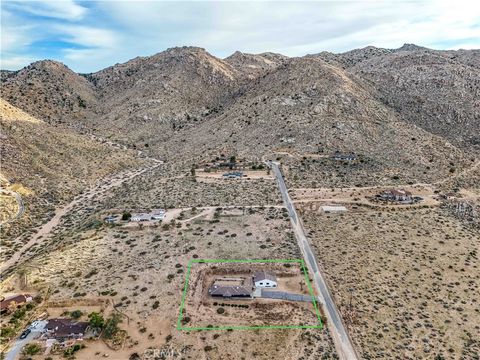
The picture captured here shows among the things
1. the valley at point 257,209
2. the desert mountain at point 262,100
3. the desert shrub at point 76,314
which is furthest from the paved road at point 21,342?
the desert mountain at point 262,100

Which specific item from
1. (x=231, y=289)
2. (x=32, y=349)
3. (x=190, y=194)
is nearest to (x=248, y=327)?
(x=231, y=289)

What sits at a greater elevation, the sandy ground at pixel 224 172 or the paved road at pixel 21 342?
the sandy ground at pixel 224 172

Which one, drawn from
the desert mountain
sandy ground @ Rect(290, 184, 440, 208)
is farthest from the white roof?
the desert mountain

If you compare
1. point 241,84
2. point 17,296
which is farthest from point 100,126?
point 17,296

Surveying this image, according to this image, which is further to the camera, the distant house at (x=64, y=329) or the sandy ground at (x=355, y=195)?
the sandy ground at (x=355, y=195)

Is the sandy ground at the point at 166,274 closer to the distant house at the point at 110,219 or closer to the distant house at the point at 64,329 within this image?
the distant house at the point at 110,219

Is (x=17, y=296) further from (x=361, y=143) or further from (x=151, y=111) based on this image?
(x=151, y=111)
